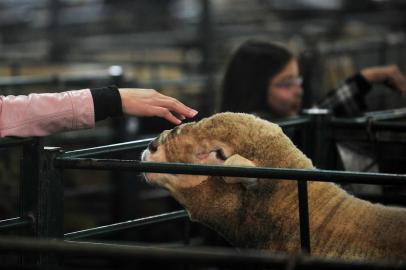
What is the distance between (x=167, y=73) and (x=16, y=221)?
665 centimetres

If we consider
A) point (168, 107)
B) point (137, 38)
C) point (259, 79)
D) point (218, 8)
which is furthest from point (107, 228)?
point (218, 8)

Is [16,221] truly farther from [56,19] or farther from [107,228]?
[56,19]

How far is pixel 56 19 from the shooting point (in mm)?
12164

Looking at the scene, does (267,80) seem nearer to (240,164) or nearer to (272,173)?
(240,164)

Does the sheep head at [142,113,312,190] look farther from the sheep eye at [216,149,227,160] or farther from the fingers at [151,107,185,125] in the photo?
the fingers at [151,107,185,125]

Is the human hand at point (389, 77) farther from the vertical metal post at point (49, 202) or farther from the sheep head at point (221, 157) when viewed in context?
the vertical metal post at point (49, 202)

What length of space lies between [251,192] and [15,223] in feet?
2.72

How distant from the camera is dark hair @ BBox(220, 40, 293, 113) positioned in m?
5.06

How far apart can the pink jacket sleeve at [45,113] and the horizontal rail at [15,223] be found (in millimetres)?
363

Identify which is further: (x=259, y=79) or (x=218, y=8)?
(x=218, y=8)

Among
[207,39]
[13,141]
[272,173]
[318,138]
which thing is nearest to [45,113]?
[13,141]

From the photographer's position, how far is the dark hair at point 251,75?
5059mm

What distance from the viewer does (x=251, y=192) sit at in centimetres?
341

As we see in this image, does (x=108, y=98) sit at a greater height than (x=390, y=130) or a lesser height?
greater
